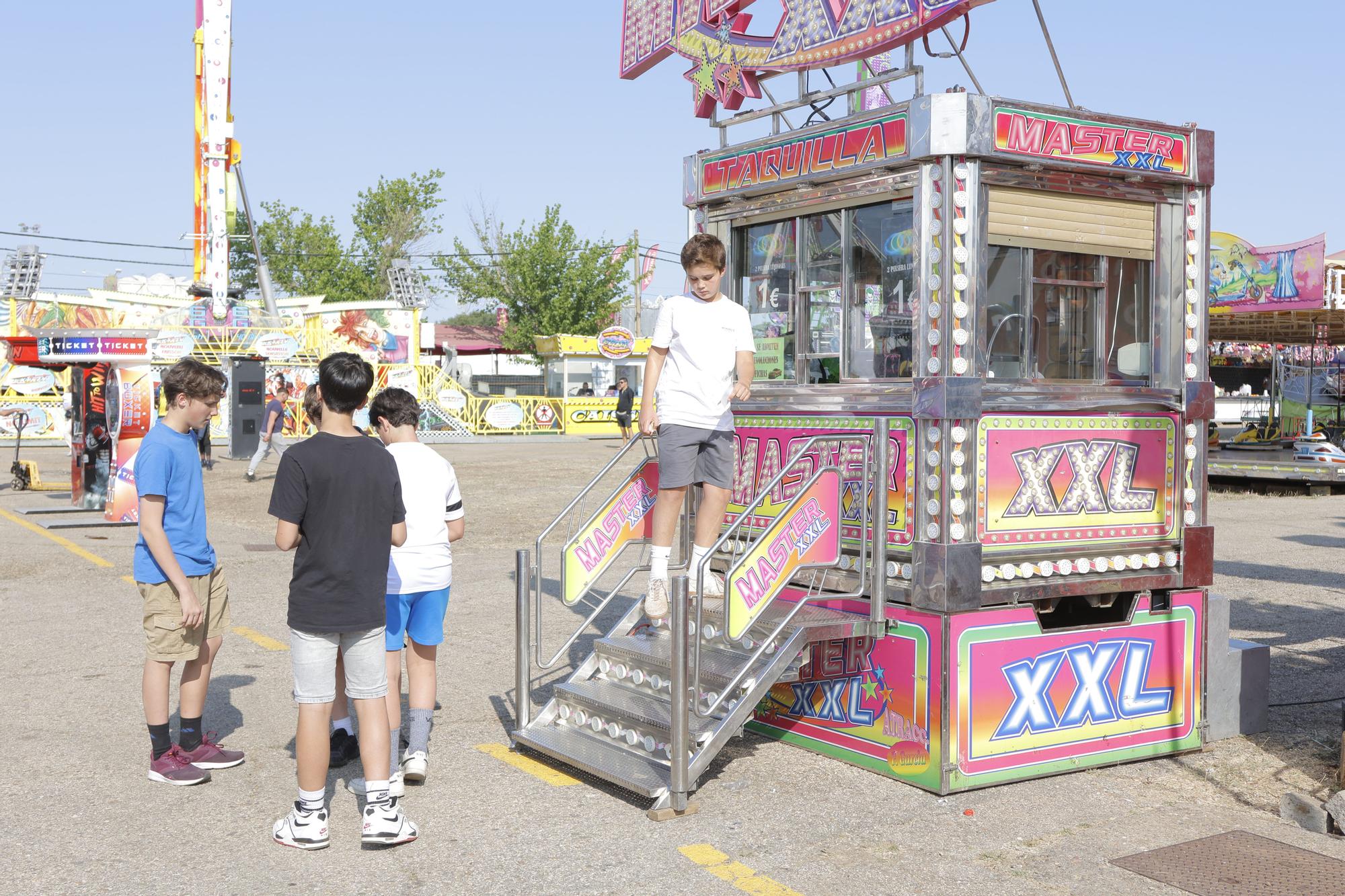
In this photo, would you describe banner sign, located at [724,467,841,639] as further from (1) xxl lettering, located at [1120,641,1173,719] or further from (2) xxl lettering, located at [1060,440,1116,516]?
(1) xxl lettering, located at [1120,641,1173,719]

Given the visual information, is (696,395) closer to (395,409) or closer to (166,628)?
(395,409)

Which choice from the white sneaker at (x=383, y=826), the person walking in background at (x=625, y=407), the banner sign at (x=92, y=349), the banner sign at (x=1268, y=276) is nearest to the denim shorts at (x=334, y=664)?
the white sneaker at (x=383, y=826)

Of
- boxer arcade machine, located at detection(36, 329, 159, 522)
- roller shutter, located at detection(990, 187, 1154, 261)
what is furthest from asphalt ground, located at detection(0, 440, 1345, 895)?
boxer arcade machine, located at detection(36, 329, 159, 522)

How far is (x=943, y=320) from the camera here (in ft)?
18.8

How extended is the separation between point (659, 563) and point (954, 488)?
1.49 meters

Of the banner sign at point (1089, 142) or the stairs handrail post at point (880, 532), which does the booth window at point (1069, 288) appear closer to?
the banner sign at point (1089, 142)

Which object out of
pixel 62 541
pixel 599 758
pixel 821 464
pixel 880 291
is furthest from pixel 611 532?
pixel 62 541

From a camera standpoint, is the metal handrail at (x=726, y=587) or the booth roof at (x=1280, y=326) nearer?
the metal handrail at (x=726, y=587)

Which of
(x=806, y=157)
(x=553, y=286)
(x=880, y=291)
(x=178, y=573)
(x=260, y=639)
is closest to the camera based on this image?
(x=178, y=573)

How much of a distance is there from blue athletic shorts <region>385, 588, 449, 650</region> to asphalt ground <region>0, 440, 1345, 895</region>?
2.28ft

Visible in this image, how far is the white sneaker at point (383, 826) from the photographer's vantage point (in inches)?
185

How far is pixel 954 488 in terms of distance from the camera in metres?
5.69

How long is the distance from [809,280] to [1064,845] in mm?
3349

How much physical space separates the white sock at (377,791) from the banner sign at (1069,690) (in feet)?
8.30
